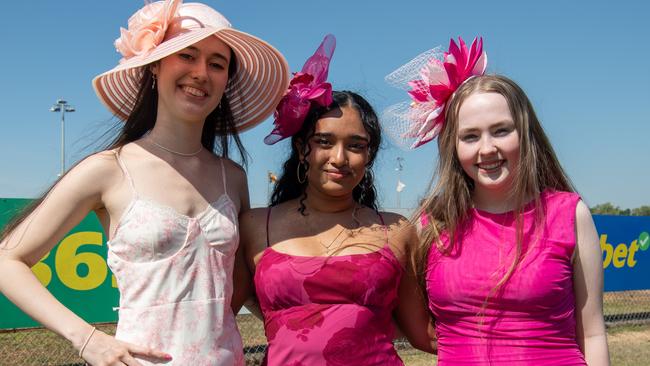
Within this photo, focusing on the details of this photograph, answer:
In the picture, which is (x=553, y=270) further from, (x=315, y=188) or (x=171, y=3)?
(x=171, y=3)

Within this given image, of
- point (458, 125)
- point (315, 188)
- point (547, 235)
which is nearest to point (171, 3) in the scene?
point (315, 188)

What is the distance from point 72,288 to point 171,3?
12.0ft

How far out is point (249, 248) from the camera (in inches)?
94.7

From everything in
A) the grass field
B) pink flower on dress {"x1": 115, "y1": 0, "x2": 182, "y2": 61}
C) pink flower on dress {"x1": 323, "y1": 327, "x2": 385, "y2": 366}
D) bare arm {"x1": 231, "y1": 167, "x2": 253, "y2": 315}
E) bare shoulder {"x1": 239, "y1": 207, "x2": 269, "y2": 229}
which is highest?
pink flower on dress {"x1": 115, "y1": 0, "x2": 182, "y2": 61}

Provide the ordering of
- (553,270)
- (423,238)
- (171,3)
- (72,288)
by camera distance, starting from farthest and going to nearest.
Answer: (72,288) → (423,238) → (171,3) → (553,270)

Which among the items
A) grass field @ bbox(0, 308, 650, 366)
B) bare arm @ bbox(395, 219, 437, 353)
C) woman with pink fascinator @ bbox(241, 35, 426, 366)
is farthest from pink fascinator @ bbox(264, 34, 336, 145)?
grass field @ bbox(0, 308, 650, 366)

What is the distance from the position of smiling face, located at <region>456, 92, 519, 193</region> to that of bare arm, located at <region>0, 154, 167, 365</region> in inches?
46.6

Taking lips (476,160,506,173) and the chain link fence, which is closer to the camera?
lips (476,160,506,173)

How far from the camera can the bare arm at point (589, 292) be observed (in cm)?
212

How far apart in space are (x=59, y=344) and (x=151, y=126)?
17.0 ft

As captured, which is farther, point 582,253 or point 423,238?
point 423,238

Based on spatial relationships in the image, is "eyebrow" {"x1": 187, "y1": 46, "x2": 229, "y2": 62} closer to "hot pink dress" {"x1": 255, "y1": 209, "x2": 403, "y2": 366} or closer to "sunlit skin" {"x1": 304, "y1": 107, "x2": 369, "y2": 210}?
"sunlit skin" {"x1": 304, "y1": 107, "x2": 369, "y2": 210}

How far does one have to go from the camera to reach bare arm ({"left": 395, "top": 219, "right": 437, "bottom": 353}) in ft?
7.91

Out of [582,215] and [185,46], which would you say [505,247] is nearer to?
[582,215]
